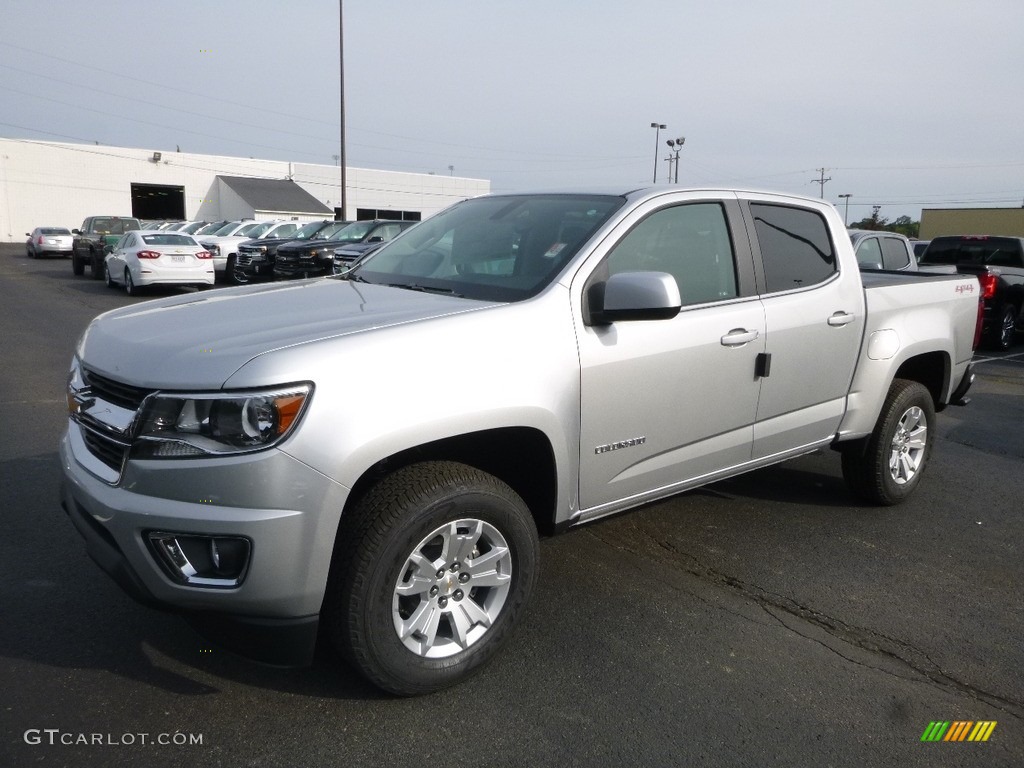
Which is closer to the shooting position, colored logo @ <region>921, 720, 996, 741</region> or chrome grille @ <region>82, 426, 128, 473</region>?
chrome grille @ <region>82, 426, 128, 473</region>

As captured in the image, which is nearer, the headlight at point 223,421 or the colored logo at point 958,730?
the headlight at point 223,421

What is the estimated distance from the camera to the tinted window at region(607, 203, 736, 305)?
3713 millimetres

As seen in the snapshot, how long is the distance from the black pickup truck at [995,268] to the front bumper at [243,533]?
12.7m

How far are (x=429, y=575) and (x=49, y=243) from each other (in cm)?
3741

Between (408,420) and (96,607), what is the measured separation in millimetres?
1899

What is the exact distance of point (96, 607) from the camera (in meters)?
3.61

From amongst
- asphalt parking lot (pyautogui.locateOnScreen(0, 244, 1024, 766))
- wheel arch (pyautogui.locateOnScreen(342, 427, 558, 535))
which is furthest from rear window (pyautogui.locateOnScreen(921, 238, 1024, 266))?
wheel arch (pyautogui.locateOnScreen(342, 427, 558, 535))

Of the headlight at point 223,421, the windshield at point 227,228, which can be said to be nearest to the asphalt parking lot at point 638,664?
the headlight at point 223,421

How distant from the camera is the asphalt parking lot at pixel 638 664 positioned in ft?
9.05

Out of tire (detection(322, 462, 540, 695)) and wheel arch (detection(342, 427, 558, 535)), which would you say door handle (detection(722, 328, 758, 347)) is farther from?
tire (detection(322, 462, 540, 695))

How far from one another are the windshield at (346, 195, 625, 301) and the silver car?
3506cm

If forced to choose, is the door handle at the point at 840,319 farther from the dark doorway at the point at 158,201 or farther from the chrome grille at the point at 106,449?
the dark doorway at the point at 158,201

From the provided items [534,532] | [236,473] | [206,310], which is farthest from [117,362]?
[534,532]

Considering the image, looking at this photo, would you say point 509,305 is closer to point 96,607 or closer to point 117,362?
point 117,362
